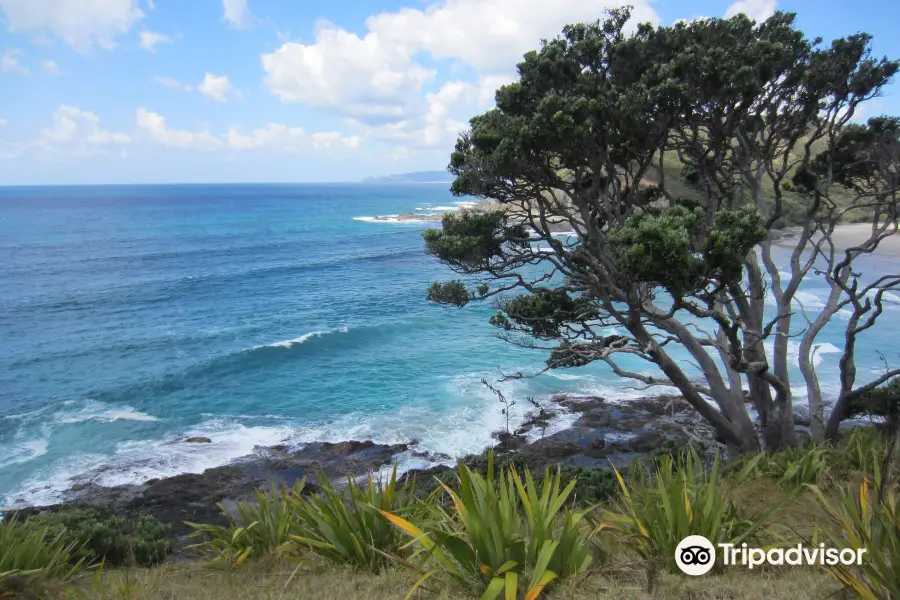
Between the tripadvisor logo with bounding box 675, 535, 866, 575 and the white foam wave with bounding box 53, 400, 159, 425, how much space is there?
18893 millimetres

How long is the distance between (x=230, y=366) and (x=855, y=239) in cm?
4847

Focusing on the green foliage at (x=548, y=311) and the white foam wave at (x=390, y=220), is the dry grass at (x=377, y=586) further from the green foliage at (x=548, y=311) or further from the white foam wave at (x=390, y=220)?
the white foam wave at (x=390, y=220)

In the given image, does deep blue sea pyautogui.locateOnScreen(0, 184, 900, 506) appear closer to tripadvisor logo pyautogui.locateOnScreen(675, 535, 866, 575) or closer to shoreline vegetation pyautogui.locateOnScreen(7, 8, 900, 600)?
shoreline vegetation pyautogui.locateOnScreen(7, 8, 900, 600)

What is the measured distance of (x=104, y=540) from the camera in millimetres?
8336

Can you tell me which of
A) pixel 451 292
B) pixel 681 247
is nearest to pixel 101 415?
pixel 451 292

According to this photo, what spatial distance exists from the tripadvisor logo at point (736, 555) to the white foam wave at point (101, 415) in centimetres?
1889

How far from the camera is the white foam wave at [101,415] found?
1923 cm

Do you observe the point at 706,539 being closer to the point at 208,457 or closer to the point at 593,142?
the point at 593,142

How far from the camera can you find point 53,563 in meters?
5.84

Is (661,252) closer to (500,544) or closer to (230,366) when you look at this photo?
(500,544)

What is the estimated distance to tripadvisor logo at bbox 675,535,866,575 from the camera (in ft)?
15.3

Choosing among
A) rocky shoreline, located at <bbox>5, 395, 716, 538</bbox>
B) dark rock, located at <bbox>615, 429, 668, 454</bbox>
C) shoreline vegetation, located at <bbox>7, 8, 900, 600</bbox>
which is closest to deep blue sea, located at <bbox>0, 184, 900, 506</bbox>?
rocky shoreline, located at <bbox>5, 395, 716, 538</bbox>

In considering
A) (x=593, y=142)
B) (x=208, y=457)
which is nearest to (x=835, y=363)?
(x=593, y=142)

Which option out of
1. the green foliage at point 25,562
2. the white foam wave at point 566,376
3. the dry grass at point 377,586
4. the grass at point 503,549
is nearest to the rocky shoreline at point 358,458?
the white foam wave at point 566,376
